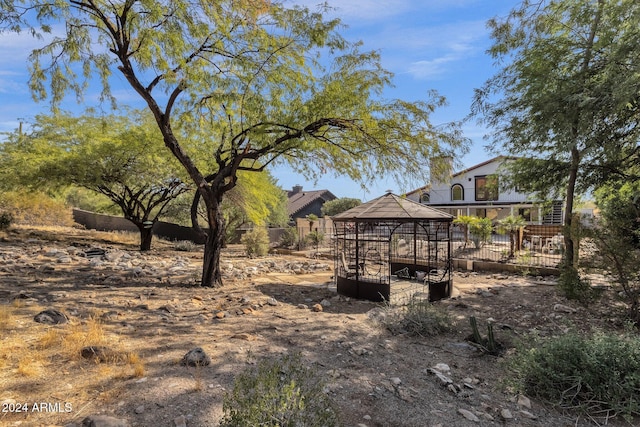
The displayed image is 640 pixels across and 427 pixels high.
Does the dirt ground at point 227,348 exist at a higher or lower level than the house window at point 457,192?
lower

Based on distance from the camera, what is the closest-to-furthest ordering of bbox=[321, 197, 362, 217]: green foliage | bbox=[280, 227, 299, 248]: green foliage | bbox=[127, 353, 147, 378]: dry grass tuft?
bbox=[127, 353, 147, 378]: dry grass tuft
bbox=[280, 227, 299, 248]: green foliage
bbox=[321, 197, 362, 217]: green foliage

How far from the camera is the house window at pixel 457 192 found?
27.9 m

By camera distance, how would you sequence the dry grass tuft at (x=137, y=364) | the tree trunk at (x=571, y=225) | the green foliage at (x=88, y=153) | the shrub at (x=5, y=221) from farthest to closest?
the shrub at (x=5, y=221)
the green foliage at (x=88, y=153)
the tree trunk at (x=571, y=225)
the dry grass tuft at (x=137, y=364)

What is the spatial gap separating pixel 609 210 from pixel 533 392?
3.85 meters

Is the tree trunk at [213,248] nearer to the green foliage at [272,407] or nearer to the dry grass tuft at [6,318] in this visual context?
the dry grass tuft at [6,318]

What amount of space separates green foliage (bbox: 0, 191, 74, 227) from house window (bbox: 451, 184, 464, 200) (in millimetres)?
27156

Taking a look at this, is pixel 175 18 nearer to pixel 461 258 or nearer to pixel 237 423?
pixel 237 423

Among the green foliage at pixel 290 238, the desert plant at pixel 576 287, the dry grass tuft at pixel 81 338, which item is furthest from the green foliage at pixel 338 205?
the dry grass tuft at pixel 81 338

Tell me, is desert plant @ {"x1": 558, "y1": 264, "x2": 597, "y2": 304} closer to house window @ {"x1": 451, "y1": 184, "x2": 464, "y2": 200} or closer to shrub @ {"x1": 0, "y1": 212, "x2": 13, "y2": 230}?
shrub @ {"x1": 0, "y1": 212, "x2": 13, "y2": 230}

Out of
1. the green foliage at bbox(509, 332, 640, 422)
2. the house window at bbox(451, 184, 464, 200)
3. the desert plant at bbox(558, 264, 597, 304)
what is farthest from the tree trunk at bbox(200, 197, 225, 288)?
the house window at bbox(451, 184, 464, 200)

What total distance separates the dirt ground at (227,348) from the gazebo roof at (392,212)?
2.01 m

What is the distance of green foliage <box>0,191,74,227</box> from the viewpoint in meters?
16.4

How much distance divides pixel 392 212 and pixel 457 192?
21.8m

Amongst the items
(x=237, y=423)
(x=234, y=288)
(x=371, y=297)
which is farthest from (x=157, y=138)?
(x=237, y=423)
